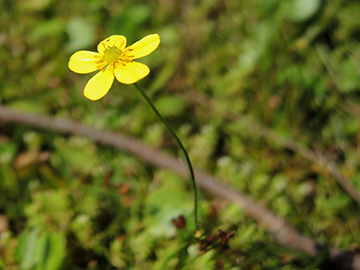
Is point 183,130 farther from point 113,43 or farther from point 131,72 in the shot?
point 131,72

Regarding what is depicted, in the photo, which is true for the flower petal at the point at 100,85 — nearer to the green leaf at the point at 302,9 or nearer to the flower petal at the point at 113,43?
the flower petal at the point at 113,43

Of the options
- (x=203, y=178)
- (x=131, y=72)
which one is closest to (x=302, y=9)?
(x=203, y=178)

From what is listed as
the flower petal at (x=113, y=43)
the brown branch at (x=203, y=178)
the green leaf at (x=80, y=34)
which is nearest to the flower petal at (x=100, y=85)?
the flower petal at (x=113, y=43)

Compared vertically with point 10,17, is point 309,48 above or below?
below

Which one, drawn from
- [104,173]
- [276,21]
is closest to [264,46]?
[276,21]

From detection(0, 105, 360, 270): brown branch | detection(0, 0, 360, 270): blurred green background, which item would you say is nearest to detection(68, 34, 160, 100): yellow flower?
detection(0, 0, 360, 270): blurred green background

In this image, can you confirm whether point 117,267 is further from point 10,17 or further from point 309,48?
point 10,17
